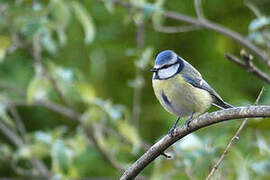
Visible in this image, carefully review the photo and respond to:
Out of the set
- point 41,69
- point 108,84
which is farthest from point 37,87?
point 108,84

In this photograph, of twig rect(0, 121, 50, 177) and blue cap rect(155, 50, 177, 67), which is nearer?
blue cap rect(155, 50, 177, 67)

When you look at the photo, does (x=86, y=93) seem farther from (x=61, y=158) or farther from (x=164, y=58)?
(x=164, y=58)

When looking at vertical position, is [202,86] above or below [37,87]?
below

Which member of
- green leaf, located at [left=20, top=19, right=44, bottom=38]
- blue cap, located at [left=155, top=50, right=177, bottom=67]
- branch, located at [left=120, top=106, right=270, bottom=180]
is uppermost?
green leaf, located at [left=20, top=19, right=44, bottom=38]

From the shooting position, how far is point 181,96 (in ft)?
8.03

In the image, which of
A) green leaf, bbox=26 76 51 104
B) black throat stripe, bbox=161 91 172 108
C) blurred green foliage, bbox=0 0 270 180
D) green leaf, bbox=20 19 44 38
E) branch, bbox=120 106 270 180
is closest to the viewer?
branch, bbox=120 106 270 180

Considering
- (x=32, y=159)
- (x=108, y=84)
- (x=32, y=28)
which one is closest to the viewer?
(x=32, y=28)

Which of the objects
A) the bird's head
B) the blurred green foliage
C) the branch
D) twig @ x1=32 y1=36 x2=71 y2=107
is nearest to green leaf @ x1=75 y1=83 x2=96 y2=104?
the blurred green foliage

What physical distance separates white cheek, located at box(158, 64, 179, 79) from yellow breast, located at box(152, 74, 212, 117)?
29 mm

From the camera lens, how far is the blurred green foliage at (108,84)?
9.11ft

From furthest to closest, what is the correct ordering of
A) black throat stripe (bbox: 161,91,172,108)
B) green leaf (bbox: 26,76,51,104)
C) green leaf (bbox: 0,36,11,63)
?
green leaf (bbox: 0,36,11,63), green leaf (bbox: 26,76,51,104), black throat stripe (bbox: 161,91,172,108)

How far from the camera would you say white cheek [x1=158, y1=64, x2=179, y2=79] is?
2490 millimetres

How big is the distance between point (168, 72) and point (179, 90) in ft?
0.39

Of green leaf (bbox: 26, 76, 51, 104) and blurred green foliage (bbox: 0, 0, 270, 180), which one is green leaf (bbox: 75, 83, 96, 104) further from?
green leaf (bbox: 26, 76, 51, 104)
